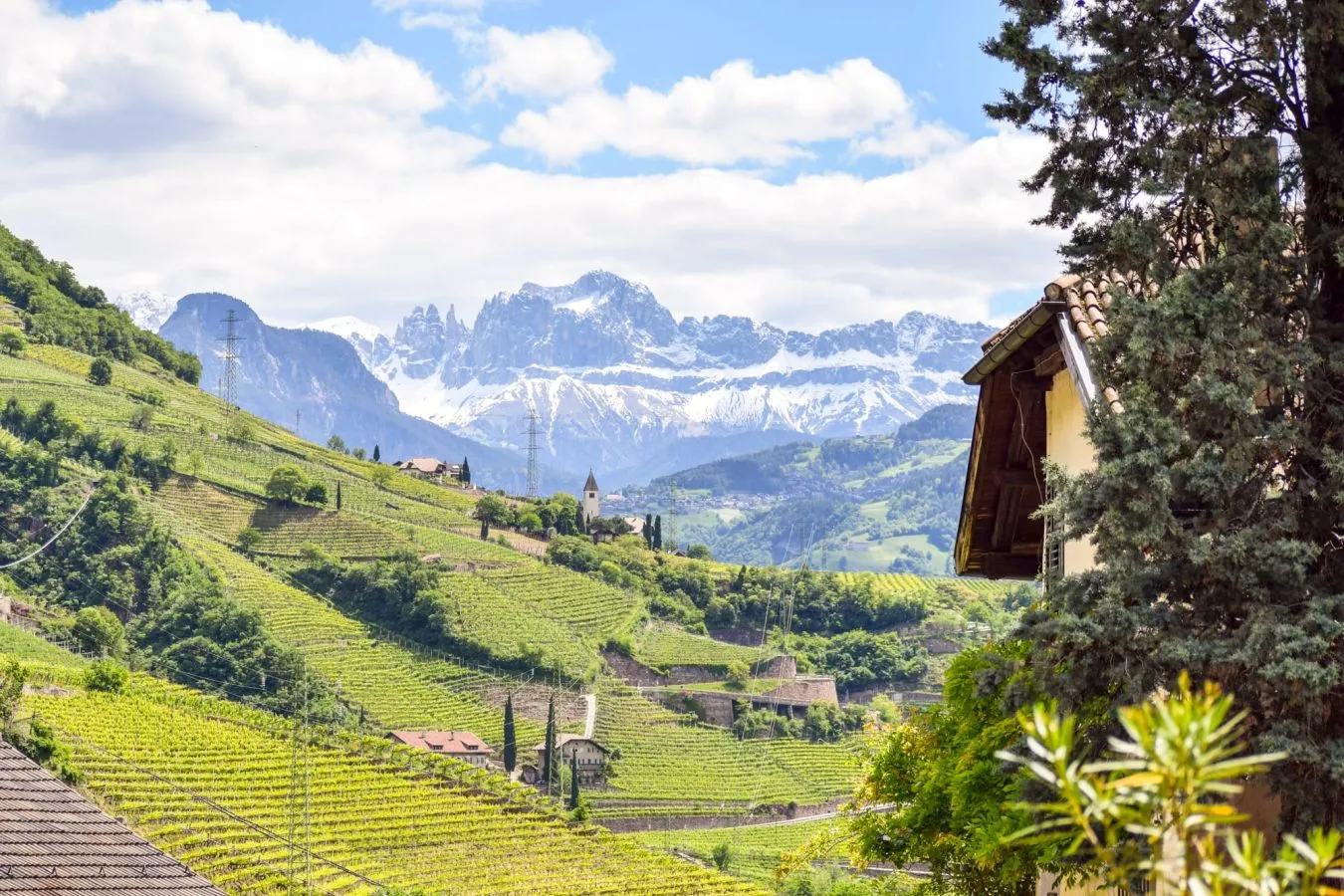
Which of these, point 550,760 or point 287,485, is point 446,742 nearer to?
point 550,760

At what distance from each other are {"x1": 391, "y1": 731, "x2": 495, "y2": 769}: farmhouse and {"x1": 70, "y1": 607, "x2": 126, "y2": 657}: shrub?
45.0ft

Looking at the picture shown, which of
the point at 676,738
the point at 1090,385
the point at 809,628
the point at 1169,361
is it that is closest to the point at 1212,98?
the point at 1169,361

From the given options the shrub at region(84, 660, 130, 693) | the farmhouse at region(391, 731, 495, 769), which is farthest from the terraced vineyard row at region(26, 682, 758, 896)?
the farmhouse at region(391, 731, 495, 769)

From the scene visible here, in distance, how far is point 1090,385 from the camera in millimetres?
8547

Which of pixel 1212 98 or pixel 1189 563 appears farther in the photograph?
pixel 1212 98

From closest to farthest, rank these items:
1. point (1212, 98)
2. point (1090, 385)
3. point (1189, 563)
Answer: point (1189, 563) → point (1212, 98) → point (1090, 385)

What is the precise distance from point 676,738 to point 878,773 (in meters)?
70.7

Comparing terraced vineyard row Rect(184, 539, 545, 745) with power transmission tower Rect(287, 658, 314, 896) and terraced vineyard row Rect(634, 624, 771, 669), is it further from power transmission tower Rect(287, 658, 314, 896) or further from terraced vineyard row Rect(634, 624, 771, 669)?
power transmission tower Rect(287, 658, 314, 896)

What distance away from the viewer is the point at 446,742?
69.4m

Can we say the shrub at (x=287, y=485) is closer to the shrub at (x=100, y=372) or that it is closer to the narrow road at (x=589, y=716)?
the shrub at (x=100, y=372)

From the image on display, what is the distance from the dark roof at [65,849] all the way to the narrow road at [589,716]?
70.8 meters

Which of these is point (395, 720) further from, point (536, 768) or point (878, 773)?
Result: point (878, 773)

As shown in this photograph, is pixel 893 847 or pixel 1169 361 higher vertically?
pixel 1169 361

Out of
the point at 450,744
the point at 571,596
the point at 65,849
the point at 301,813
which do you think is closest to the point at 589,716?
the point at 450,744
